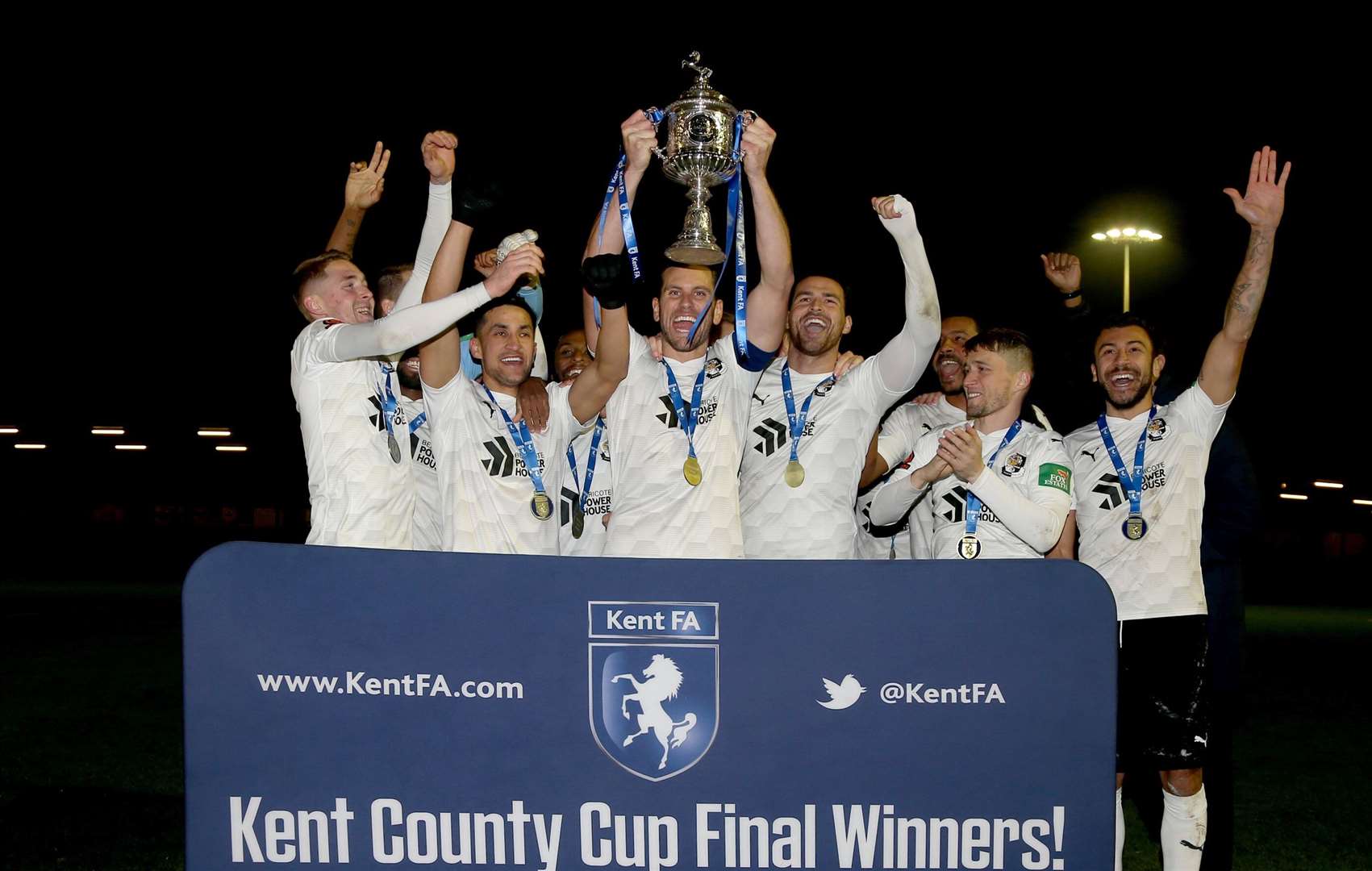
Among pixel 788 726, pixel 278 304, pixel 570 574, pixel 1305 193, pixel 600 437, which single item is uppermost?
pixel 1305 193

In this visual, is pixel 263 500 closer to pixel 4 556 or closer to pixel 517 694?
pixel 4 556

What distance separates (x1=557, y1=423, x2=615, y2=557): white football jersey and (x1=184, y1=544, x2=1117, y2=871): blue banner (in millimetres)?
1486

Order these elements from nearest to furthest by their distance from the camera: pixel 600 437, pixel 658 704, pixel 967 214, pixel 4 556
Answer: pixel 658 704 → pixel 600 437 → pixel 967 214 → pixel 4 556

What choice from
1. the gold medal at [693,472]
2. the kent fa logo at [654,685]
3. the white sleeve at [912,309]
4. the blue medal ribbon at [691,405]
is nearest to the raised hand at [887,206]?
the white sleeve at [912,309]

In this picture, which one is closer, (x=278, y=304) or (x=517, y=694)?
(x=517, y=694)

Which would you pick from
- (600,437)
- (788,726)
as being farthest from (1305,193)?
(788,726)

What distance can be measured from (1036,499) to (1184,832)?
1.39m

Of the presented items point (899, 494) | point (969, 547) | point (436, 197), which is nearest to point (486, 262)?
point (436, 197)

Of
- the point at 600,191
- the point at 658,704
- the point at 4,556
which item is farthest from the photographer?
the point at 4,556

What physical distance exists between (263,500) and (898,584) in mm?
18582

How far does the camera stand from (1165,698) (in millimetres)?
4066

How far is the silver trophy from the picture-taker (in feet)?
13.2

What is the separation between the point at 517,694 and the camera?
2711 mm

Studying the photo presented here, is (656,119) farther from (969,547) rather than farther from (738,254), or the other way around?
(969,547)
